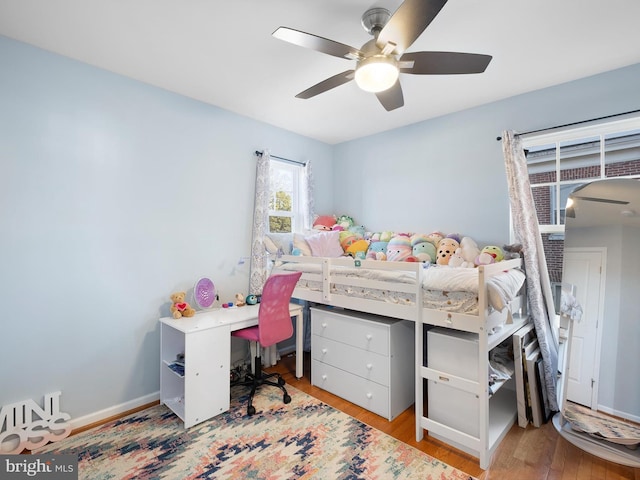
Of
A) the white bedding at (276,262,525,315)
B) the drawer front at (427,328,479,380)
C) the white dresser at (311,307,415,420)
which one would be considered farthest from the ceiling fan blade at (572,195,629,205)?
the white dresser at (311,307,415,420)

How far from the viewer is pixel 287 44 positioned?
1992 millimetres

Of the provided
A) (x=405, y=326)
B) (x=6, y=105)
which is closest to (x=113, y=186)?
(x=6, y=105)

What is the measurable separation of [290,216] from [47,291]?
2302 millimetres

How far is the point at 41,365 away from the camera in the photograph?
2.05 m

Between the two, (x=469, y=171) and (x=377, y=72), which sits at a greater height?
(x=377, y=72)

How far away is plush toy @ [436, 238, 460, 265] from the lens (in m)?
2.82

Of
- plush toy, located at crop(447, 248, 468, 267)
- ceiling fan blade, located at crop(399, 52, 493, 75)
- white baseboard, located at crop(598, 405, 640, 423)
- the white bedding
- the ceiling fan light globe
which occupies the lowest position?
white baseboard, located at crop(598, 405, 640, 423)

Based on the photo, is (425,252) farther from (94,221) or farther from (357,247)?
(94,221)

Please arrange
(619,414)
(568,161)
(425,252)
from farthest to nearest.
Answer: (425,252)
(568,161)
(619,414)

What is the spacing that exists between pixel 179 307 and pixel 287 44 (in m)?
2.08

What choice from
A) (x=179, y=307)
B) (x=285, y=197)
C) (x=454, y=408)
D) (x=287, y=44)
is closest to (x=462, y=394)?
(x=454, y=408)

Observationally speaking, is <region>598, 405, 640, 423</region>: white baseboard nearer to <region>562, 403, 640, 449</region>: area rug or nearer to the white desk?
<region>562, 403, 640, 449</region>: area rug

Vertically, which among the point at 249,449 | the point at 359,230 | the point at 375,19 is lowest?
the point at 249,449

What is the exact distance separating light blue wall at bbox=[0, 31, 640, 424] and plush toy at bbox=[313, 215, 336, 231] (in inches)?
34.3
